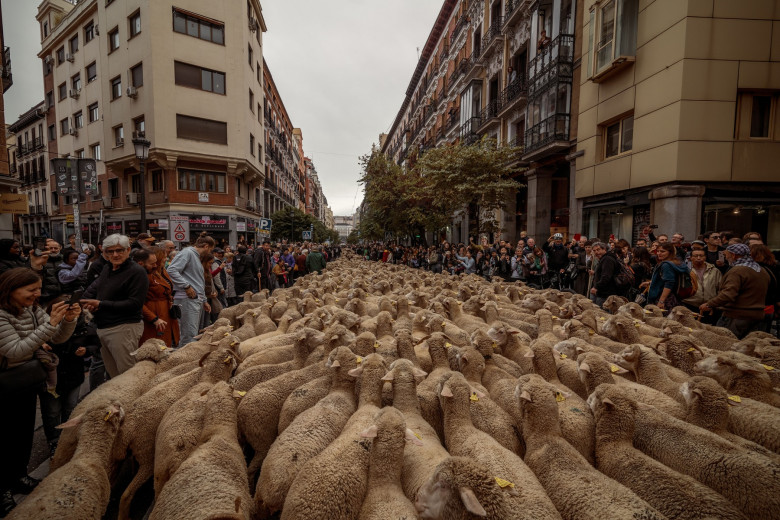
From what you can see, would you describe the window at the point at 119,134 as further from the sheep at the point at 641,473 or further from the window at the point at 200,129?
the sheep at the point at 641,473

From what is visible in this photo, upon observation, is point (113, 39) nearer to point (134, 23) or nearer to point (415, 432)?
point (134, 23)

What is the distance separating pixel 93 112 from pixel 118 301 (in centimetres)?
3495

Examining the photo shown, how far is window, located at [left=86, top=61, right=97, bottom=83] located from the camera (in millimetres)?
28331

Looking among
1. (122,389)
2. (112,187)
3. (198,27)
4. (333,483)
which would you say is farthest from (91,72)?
(333,483)

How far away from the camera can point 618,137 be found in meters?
13.6

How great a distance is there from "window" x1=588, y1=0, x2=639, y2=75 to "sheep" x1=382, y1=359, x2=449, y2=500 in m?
14.3

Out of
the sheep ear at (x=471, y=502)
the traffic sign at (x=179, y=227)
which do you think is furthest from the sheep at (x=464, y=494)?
the traffic sign at (x=179, y=227)

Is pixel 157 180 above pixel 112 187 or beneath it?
above

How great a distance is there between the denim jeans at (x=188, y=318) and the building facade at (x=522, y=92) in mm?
13527

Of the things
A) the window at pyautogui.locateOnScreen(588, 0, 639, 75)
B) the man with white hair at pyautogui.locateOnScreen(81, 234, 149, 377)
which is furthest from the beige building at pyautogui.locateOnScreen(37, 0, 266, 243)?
the window at pyautogui.locateOnScreen(588, 0, 639, 75)

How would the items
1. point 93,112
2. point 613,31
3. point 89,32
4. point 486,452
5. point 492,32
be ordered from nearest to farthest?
point 486,452, point 613,31, point 492,32, point 89,32, point 93,112

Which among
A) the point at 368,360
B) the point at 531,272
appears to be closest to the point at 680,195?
the point at 531,272

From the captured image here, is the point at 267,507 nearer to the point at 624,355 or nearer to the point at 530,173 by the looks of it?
the point at 624,355

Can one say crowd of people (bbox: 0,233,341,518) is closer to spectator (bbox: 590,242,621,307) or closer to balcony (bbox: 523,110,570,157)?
spectator (bbox: 590,242,621,307)
